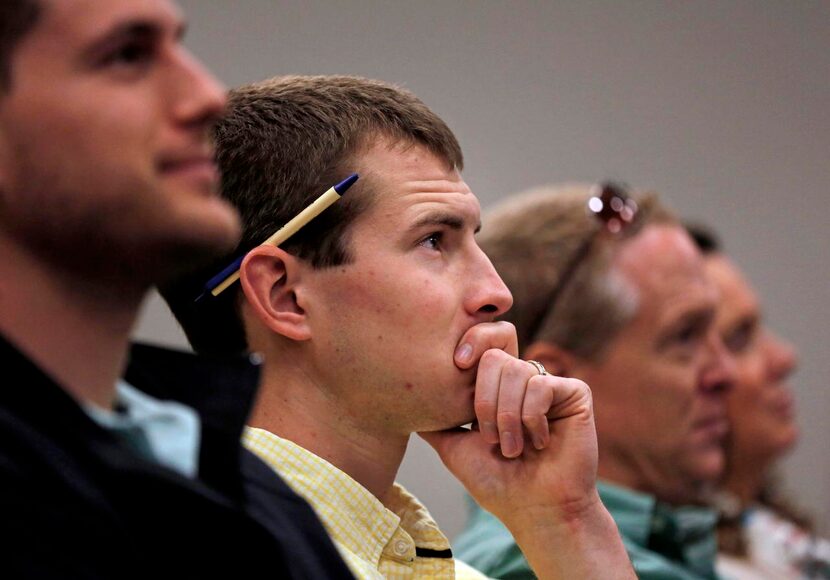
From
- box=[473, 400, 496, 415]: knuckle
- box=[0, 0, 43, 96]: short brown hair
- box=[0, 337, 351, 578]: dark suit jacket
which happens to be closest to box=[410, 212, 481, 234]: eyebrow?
box=[473, 400, 496, 415]: knuckle

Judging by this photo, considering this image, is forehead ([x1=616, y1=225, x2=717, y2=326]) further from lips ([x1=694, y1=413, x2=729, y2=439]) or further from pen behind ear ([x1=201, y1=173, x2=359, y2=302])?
pen behind ear ([x1=201, y1=173, x2=359, y2=302])

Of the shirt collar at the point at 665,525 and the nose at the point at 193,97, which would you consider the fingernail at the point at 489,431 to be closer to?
the nose at the point at 193,97

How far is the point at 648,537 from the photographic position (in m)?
2.71

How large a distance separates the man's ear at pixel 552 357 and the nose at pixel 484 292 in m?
1.05

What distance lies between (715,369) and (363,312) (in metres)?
1.65

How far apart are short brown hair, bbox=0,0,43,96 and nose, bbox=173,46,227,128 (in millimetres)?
135

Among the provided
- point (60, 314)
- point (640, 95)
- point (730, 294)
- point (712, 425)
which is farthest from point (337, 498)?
point (640, 95)

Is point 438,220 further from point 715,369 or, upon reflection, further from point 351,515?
point 715,369

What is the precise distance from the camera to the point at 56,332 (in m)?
1.08

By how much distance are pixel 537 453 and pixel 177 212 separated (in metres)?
0.92

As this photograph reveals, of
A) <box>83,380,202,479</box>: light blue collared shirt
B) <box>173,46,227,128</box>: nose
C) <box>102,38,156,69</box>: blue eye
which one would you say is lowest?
<box>83,380,202,479</box>: light blue collared shirt

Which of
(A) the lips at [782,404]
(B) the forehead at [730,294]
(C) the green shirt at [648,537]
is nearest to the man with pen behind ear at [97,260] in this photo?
(C) the green shirt at [648,537]

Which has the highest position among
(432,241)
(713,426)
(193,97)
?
(193,97)

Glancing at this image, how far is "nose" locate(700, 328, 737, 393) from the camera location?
9.91 ft
